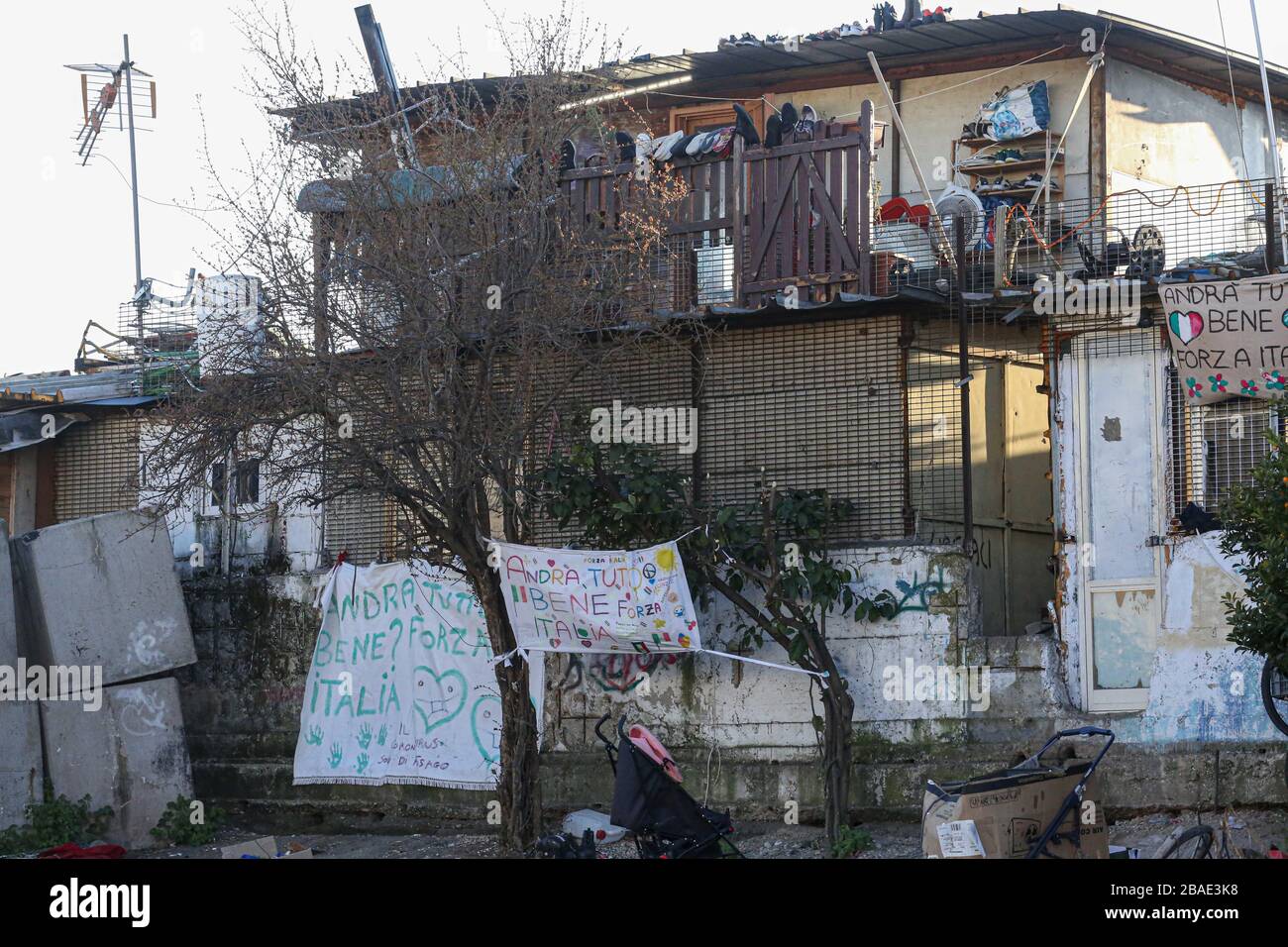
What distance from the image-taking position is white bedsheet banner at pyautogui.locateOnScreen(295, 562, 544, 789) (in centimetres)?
1362

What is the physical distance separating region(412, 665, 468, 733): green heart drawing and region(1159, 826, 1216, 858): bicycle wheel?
6678 millimetres

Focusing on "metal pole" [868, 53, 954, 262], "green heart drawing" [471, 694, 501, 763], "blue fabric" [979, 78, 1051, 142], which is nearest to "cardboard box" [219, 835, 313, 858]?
"green heart drawing" [471, 694, 501, 763]

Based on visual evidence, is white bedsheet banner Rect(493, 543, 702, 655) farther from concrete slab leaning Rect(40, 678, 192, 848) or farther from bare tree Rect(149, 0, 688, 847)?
concrete slab leaning Rect(40, 678, 192, 848)

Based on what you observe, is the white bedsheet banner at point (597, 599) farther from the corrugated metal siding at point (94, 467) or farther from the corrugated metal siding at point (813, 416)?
the corrugated metal siding at point (94, 467)

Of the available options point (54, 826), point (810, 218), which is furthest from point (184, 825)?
point (810, 218)

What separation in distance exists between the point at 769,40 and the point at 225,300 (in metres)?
6.19

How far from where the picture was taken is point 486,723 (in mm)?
13539

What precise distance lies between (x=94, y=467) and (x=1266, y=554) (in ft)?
40.7

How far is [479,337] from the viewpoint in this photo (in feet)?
39.5

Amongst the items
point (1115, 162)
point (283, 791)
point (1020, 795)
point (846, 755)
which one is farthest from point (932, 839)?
point (1115, 162)

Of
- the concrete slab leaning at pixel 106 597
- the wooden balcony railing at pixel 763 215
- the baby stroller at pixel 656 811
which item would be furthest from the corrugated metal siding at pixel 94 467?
the baby stroller at pixel 656 811

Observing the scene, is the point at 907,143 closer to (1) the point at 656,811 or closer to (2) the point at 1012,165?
(2) the point at 1012,165

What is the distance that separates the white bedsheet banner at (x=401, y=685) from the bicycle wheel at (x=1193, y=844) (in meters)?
6.10

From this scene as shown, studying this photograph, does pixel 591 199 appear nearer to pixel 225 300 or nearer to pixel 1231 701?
pixel 225 300
